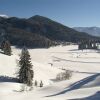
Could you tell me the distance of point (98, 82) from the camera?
5612 centimetres

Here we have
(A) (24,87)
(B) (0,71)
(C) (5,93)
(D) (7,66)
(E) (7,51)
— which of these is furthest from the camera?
(E) (7,51)

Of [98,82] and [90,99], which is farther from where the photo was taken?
[98,82]

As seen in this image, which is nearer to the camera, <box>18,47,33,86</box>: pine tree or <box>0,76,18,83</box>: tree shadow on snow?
<box>18,47,33,86</box>: pine tree

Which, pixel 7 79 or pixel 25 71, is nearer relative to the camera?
pixel 25 71

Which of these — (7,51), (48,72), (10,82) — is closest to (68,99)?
(10,82)

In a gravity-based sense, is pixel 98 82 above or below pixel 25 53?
below

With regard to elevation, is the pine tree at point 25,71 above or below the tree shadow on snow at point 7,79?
above

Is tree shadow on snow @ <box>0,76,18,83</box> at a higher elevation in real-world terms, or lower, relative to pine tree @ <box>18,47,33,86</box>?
lower

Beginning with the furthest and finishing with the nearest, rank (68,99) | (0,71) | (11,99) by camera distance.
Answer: (0,71) → (11,99) → (68,99)

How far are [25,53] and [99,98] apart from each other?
44017mm

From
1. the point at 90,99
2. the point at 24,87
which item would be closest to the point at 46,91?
the point at 24,87

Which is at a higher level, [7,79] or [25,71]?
[25,71]

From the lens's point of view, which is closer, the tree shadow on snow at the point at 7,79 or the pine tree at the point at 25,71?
the pine tree at the point at 25,71

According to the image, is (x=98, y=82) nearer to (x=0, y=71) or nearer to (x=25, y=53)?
(x=25, y=53)
